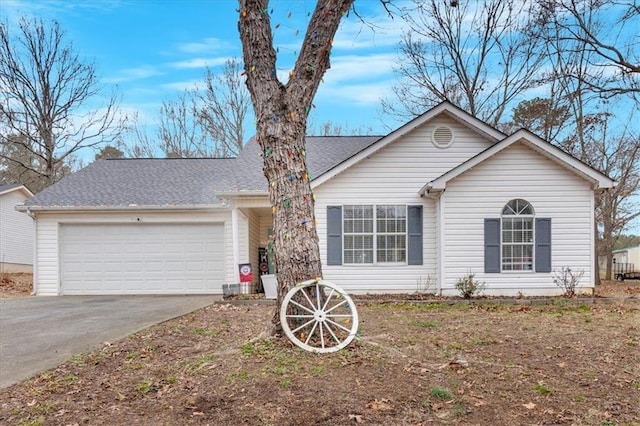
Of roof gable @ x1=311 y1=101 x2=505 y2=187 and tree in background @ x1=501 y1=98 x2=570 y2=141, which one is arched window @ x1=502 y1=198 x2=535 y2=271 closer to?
roof gable @ x1=311 y1=101 x2=505 y2=187

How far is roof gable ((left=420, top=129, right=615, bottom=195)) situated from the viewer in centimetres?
1031

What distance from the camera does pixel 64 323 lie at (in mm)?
7633

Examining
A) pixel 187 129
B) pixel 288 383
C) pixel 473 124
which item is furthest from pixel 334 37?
pixel 187 129

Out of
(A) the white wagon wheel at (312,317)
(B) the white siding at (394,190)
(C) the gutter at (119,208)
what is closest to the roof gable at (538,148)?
(B) the white siding at (394,190)

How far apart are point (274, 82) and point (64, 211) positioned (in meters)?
9.70

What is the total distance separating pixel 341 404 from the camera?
11.4 ft

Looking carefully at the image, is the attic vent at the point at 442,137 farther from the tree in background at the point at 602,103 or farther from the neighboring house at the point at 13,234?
the neighboring house at the point at 13,234

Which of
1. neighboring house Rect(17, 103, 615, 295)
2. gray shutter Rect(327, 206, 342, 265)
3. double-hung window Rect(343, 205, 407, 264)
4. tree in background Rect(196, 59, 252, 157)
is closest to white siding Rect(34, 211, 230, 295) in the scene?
neighboring house Rect(17, 103, 615, 295)

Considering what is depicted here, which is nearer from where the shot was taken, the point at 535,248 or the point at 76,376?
the point at 76,376

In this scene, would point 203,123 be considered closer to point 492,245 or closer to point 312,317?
point 492,245

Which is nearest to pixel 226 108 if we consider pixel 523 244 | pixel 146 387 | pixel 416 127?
pixel 416 127

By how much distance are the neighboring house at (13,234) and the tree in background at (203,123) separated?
6.82 meters

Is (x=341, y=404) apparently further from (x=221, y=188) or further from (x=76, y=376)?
(x=221, y=188)

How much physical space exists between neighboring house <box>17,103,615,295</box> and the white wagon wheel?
20.1ft
